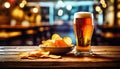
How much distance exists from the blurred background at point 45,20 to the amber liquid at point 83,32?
6.49ft

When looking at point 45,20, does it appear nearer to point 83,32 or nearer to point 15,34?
point 15,34

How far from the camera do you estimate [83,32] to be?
2072 mm

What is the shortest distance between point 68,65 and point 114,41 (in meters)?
8.60

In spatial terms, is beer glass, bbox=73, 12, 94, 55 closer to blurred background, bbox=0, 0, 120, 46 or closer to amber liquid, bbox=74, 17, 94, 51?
amber liquid, bbox=74, 17, 94, 51

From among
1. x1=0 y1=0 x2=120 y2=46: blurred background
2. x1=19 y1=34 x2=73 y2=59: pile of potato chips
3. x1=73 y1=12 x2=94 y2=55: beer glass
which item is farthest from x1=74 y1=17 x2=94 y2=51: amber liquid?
x1=0 y1=0 x2=120 y2=46: blurred background

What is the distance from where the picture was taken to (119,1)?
1501cm

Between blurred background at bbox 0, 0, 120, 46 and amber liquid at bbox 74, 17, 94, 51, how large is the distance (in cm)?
198

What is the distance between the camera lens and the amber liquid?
207 cm

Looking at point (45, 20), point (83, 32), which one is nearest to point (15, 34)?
point (83, 32)

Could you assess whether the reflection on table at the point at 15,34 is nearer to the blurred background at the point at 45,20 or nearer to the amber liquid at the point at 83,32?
the blurred background at the point at 45,20

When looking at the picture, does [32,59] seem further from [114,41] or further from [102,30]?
[102,30]

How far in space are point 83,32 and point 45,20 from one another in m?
17.5

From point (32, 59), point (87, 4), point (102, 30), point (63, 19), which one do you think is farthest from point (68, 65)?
point (63, 19)

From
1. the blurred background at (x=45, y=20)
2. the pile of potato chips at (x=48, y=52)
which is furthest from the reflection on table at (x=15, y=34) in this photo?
the pile of potato chips at (x=48, y=52)
